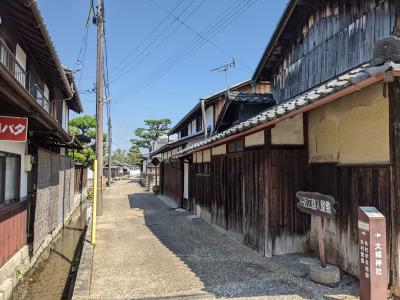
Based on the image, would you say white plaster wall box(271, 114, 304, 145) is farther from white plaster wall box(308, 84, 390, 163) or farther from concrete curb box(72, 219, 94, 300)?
concrete curb box(72, 219, 94, 300)

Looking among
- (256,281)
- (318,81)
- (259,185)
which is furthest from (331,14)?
(256,281)

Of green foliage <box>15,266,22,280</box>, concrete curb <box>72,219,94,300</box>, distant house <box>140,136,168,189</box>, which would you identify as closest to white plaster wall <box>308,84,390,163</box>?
concrete curb <box>72,219,94,300</box>

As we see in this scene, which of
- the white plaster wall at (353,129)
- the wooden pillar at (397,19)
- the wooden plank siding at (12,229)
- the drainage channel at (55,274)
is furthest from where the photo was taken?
the drainage channel at (55,274)

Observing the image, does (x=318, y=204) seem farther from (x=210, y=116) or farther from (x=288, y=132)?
(x=210, y=116)

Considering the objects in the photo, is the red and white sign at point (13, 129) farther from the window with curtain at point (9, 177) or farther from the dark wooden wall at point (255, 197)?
the dark wooden wall at point (255, 197)

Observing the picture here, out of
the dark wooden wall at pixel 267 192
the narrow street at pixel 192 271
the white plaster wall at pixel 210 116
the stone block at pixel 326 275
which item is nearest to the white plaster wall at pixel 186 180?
the white plaster wall at pixel 210 116

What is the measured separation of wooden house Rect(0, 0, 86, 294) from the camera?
597cm

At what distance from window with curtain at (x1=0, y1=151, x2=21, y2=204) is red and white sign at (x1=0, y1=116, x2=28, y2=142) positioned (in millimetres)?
1260

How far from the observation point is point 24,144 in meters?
8.70

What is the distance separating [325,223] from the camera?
7340 millimetres

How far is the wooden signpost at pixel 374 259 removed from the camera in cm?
468

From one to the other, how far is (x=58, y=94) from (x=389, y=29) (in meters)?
13.4

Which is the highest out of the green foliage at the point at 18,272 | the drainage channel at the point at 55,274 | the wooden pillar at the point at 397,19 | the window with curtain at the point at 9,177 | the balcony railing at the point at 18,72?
the wooden pillar at the point at 397,19

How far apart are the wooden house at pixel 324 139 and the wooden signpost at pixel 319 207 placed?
685 millimetres
